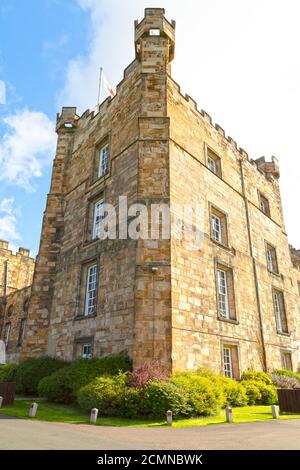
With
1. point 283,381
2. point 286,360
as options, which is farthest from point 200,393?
point 286,360

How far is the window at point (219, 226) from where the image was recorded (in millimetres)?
15509

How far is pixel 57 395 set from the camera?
10.6 meters

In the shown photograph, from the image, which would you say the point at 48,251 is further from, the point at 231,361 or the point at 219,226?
the point at 231,361

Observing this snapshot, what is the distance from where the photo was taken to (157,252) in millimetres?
11367

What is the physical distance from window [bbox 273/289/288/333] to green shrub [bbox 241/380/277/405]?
5.59m

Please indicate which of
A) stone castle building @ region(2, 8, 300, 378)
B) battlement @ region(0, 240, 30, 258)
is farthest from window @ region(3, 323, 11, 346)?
stone castle building @ region(2, 8, 300, 378)

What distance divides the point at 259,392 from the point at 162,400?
5584mm

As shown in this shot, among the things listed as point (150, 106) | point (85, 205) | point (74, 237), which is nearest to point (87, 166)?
point (85, 205)

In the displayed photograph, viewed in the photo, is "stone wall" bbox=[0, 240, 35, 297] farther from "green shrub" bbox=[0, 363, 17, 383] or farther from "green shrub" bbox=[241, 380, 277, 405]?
"green shrub" bbox=[241, 380, 277, 405]

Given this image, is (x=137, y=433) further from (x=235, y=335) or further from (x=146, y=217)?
(x=235, y=335)

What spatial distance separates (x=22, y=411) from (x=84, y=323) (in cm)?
429

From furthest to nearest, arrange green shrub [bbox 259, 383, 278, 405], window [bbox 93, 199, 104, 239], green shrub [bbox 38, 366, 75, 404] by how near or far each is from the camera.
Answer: window [bbox 93, 199, 104, 239]
green shrub [bbox 259, 383, 278, 405]
green shrub [bbox 38, 366, 75, 404]

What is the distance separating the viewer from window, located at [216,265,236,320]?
45.8ft

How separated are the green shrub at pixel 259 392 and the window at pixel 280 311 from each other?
18.3ft
